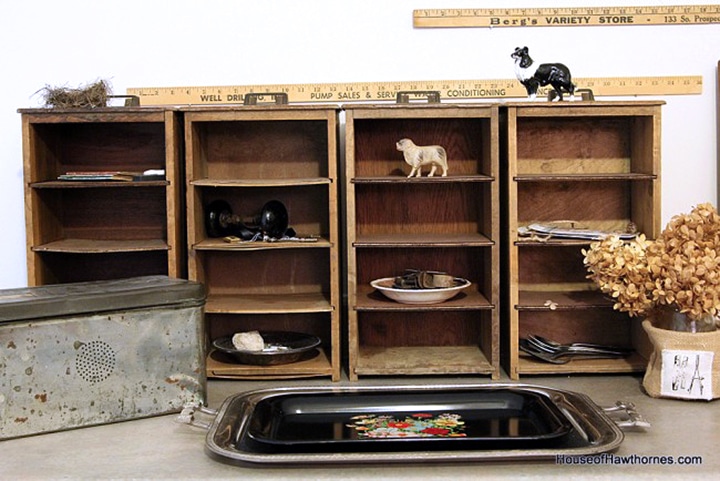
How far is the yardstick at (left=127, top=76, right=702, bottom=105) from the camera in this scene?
322 cm

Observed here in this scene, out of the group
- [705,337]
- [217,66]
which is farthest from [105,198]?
[705,337]

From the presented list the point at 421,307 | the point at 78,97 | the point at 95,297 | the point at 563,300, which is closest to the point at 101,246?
the point at 78,97

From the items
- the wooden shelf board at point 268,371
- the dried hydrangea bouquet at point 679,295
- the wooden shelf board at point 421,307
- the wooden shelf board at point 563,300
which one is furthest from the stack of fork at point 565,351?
the wooden shelf board at point 268,371

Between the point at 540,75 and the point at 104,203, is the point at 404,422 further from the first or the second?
the point at 104,203

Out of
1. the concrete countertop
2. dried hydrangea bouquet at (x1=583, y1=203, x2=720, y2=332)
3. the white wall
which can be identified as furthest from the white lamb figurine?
the concrete countertop

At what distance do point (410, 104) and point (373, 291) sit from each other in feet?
2.30

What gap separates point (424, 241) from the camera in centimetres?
292

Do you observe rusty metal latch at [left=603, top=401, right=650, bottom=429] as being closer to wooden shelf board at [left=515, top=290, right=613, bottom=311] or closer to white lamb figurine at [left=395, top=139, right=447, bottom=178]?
wooden shelf board at [left=515, top=290, right=613, bottom=311]

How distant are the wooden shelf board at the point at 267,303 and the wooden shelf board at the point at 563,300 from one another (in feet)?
2.20

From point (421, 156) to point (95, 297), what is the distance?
1.19 metres

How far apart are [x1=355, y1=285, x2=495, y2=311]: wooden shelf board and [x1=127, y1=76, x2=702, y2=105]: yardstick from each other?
73 centimetres

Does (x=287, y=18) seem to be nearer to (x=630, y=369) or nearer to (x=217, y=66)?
(x=217, y=66)

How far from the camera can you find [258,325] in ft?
10.8

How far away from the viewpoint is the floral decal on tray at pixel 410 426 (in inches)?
93.7
